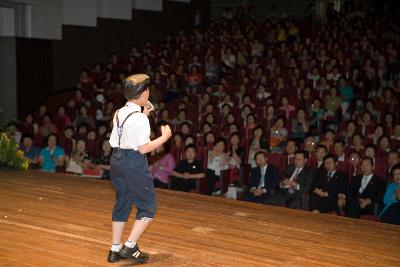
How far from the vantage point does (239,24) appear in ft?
31.4

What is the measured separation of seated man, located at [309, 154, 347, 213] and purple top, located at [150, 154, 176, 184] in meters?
1.21

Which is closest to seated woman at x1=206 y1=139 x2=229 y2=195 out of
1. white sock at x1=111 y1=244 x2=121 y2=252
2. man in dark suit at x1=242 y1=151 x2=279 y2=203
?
man in dark suit at x1=242 y1=151 x2=279 y2=203

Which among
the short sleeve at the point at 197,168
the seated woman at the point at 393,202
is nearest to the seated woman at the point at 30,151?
the short sleeve at the point at 197,168

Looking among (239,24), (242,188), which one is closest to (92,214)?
(242,188)

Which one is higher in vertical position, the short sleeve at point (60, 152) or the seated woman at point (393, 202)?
the short sleeve at point (60, 152)

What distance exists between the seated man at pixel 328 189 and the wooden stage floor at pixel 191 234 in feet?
1.78

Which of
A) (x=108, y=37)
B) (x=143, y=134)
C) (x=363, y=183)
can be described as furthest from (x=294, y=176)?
A: (x=108, y=37)

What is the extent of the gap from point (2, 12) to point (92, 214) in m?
4.43

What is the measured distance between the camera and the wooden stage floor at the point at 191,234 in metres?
2.71

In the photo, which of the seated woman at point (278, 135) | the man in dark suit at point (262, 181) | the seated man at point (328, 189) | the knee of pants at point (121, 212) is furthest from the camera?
the seated woman at point (278, 135)

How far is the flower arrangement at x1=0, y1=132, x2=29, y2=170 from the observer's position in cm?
471

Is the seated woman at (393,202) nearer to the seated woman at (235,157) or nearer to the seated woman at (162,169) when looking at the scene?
the seated woman at (235,157)

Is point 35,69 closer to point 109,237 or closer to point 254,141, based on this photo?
point 254,141

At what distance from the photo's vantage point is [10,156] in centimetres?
479
